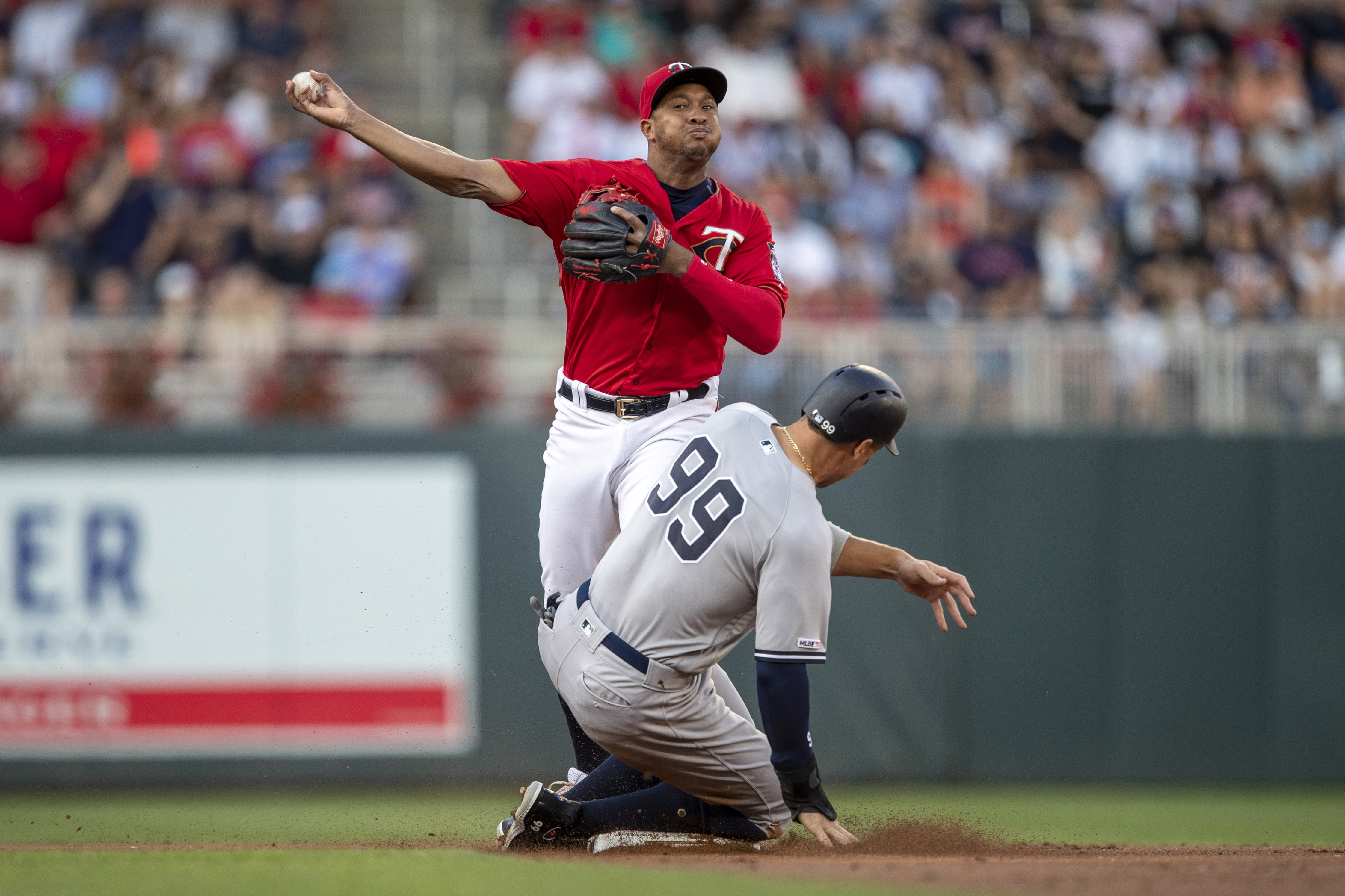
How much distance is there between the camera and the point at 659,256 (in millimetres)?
5066

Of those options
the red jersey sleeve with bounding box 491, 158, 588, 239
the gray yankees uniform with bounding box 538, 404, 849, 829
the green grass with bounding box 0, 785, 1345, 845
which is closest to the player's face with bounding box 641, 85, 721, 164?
the red jersey sleeve with bounding box 491, 158, 588, 239

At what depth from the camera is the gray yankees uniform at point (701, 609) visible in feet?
15.9

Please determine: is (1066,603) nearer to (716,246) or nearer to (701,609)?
(716,246)

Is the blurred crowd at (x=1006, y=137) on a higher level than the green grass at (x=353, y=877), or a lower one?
higher

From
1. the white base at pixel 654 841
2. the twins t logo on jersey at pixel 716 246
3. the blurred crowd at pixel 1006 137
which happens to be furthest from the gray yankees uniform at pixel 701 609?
the blurred crowd at pixel 1006 137

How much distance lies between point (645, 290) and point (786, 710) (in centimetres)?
168

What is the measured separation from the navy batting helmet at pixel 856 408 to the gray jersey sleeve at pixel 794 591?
279 millimetres

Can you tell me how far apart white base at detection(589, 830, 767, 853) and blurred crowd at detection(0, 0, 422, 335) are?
524 cm

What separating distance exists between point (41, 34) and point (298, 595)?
6392 millimetres

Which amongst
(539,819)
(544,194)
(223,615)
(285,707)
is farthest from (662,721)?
(223,615)

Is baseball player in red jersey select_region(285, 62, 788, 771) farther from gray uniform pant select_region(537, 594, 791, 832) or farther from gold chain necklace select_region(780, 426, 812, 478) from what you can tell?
gold chain necklace select_region(780, 426, 812, 478)

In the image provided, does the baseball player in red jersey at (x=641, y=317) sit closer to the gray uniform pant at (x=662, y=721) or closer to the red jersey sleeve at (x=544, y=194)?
the red jersey sleeve at (x=544, y=194)

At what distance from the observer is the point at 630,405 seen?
18.2 feet


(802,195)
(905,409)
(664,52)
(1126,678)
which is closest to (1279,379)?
(1126,678)
